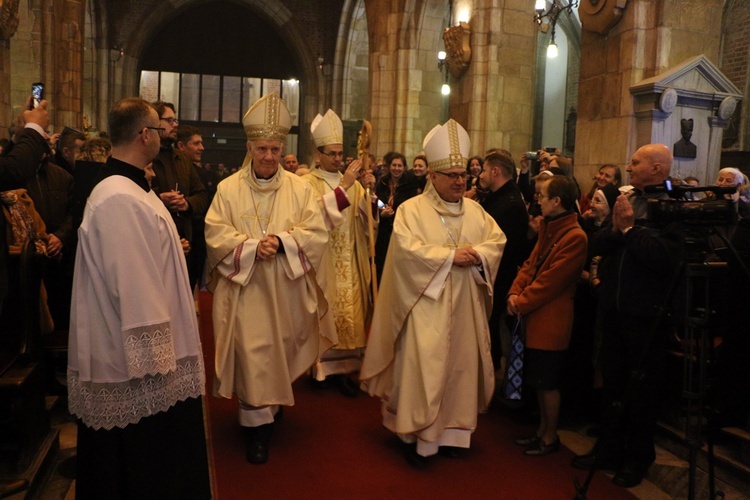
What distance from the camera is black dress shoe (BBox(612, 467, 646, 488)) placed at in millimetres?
3676

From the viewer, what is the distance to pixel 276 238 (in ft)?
13.0

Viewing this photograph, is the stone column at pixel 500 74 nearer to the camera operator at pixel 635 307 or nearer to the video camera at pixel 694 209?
the camera operator at pixel 635 307

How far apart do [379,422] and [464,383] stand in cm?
87

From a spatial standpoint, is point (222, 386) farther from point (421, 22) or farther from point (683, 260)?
point (421, 22)

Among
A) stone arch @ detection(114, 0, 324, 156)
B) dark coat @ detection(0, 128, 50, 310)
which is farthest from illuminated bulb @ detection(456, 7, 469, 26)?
stone arch @ detection(114, 0, 324, 156)

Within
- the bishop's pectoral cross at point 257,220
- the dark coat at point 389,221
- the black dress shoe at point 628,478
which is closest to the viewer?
the black dress shoe at point 628,478

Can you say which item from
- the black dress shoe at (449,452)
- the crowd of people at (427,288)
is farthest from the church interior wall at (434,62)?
the black dress shoe at (449,452)

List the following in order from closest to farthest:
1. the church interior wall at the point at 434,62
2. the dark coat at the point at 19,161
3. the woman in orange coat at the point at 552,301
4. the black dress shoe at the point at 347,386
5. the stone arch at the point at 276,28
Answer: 1. the dark coat at the point at 19,161
2. the woman in orange coat at the point at 552,301
3. the black dress shoe at the point at 347,386
4. the church interior wall at the point at 434,62
5. the stone arch at the point at 276,28

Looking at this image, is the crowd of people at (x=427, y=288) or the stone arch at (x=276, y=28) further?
the stone arch at (x=276, y=28)

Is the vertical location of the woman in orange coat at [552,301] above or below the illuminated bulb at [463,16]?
below

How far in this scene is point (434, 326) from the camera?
3.87 m

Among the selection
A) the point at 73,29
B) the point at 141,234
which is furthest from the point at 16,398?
the point at 73,29

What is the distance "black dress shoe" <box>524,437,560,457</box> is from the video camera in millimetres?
1710

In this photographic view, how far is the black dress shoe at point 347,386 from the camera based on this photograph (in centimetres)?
510
